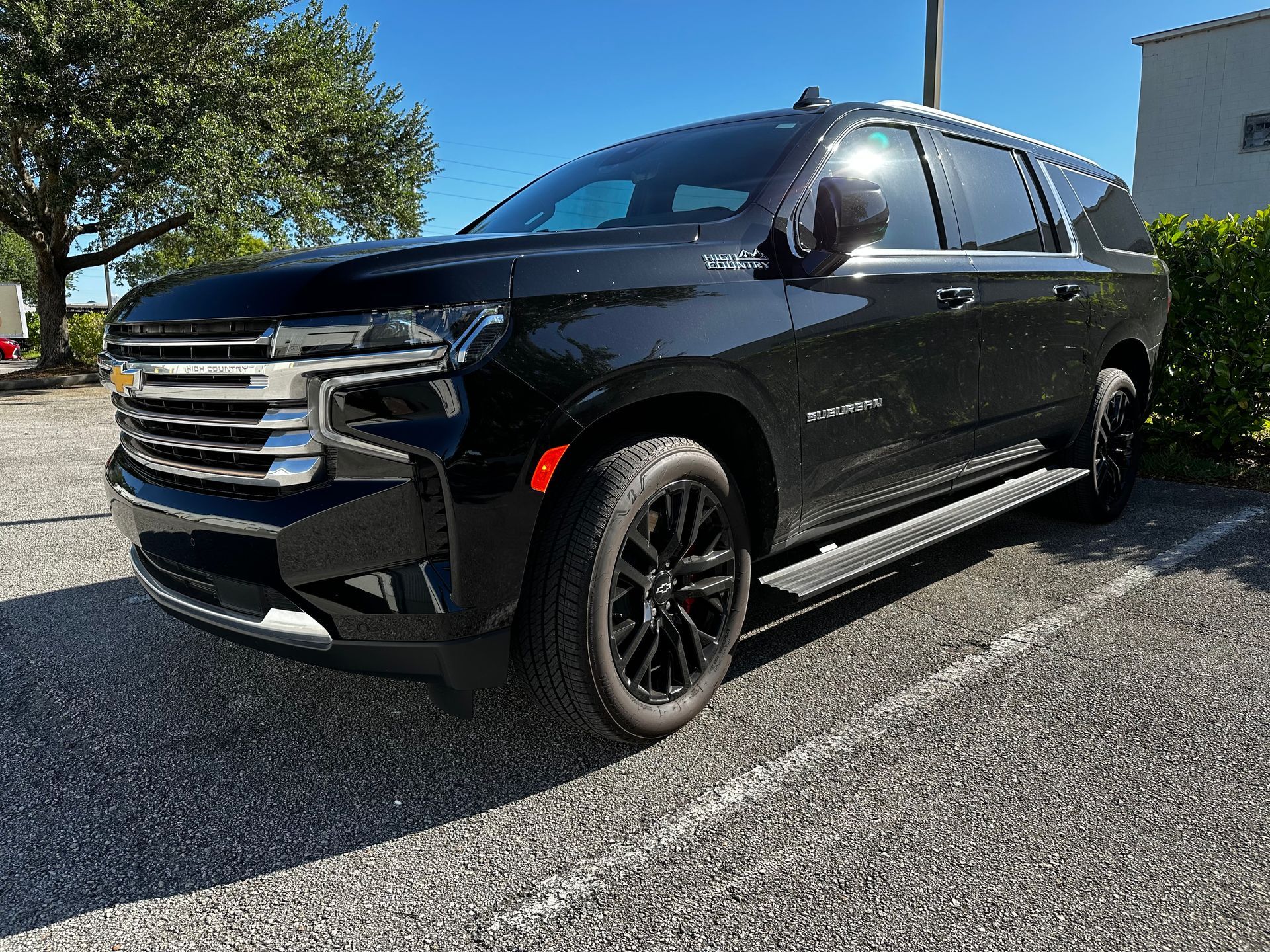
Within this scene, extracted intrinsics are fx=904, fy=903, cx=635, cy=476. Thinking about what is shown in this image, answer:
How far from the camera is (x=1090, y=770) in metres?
2.51

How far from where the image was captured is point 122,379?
264 cm

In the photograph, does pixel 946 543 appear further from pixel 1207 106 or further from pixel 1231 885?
pixel 1207 106

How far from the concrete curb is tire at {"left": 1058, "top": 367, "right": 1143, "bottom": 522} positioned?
17.4 m

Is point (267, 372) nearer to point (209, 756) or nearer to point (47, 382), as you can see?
point (209, 756)

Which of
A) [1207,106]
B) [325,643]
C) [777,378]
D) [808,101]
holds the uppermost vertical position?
[1207,106]

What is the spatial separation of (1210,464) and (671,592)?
5910 millimetres

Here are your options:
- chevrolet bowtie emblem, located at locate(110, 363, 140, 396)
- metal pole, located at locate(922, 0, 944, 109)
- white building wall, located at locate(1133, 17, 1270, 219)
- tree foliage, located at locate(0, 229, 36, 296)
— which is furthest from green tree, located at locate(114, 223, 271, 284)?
tree foliage, located at locate(0, 229, 36, 296)

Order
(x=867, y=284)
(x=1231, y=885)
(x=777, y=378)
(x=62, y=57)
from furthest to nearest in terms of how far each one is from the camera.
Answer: (x=62, y=57), (x=867, y=284), (x=777, y=378), (x=1231, y=885)

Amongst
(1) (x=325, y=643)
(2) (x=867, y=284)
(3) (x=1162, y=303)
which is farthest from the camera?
(3) (x=1162, y=303)

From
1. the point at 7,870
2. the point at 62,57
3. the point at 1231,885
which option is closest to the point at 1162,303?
the point at 1231,885

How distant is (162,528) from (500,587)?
1.00 m

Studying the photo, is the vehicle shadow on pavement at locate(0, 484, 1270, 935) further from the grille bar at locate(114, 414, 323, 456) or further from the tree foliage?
the tree foliage

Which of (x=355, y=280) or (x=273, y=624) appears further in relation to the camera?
(x=273, y=624)

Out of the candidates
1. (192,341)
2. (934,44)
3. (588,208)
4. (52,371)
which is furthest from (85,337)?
(192,341)
